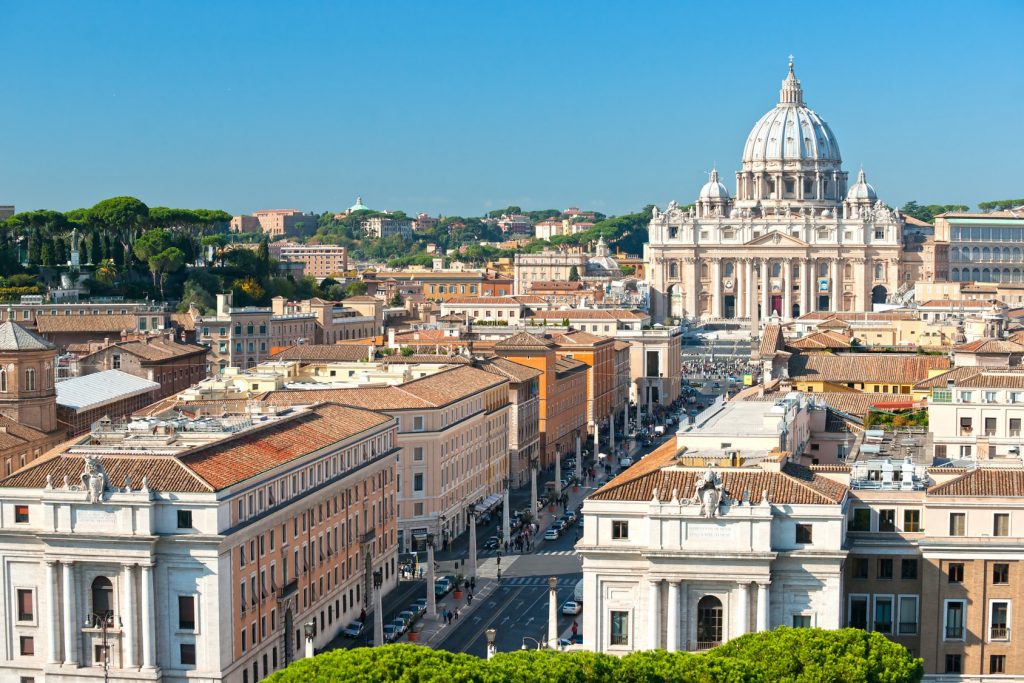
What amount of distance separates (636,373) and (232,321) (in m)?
23.0

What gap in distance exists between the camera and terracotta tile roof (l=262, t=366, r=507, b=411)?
4856 centimetres

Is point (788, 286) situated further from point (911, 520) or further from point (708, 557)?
point (708, 557)

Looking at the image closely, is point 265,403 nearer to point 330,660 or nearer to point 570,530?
point 570,530

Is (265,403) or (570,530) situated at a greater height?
(265,403)

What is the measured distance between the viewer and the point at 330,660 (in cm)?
2681

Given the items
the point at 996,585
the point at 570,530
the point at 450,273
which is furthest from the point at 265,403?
the point at 450,273

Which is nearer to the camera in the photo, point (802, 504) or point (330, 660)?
point (330, 660)

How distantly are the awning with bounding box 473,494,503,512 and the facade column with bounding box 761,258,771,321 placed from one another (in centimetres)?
11397

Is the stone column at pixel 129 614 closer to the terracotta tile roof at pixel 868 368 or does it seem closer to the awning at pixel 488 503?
the awning at pixel 488 503

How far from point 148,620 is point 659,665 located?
10.4 m

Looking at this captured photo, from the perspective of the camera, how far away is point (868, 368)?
56.0 metres

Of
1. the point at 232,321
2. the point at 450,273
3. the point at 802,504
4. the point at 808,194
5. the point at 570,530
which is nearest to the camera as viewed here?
the point at 802,504

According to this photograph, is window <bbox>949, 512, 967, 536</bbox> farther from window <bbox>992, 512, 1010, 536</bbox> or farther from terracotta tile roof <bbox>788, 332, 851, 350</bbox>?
terracotta tile roof <bbox>788, 332, 851, 350</bbox>

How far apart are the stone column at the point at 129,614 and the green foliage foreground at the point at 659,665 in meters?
6.56
